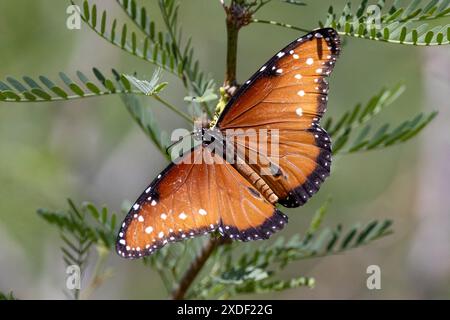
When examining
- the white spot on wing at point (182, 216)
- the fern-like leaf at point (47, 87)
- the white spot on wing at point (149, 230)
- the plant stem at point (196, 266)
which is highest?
the fern-like leaf at point (47, 87)

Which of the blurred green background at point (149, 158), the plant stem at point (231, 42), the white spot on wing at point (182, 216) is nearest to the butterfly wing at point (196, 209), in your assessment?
the white spot on wing at point (182, 216)

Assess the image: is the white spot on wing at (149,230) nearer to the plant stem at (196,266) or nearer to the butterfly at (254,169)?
the butterfly at (254,169)

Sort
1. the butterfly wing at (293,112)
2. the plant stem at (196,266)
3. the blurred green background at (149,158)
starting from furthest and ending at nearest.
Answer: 1. the blurred green background at (149,158)
2. the plant stem at (196,266)
3. the butterfly wing at (293,112)

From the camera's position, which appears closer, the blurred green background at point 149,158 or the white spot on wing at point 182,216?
the white spot on wing at point 182,216

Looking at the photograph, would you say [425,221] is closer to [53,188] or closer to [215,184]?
[53,188]

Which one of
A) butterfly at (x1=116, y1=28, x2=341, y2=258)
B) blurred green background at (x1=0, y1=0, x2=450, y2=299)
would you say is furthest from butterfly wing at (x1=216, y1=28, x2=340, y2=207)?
blurred green background at (x1=0, y1=0, x2=450, y2=299)

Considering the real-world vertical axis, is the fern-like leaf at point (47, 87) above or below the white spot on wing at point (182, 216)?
above

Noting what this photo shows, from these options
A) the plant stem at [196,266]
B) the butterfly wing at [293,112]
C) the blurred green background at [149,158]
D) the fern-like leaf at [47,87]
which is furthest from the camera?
the blurred green background at [149,158]

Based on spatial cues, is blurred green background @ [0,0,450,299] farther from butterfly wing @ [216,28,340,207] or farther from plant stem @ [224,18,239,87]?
plant stem @ [224,18,239,87]
